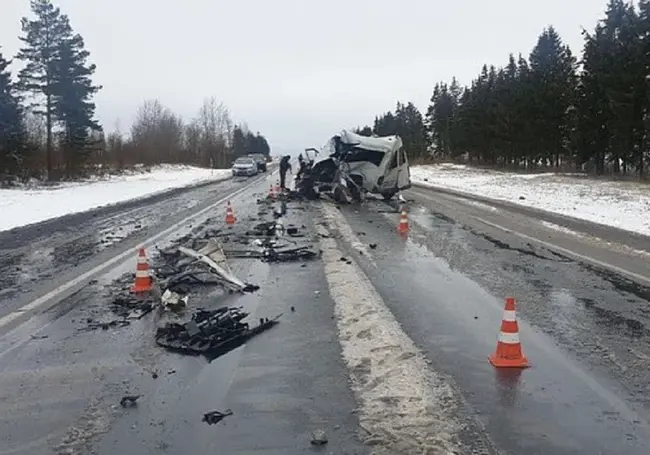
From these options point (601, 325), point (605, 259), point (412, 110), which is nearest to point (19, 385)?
point (601, 325)

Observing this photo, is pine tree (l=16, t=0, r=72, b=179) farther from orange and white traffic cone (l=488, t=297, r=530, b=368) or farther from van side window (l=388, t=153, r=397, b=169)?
orange and white traffic cone (l=488, t=297, r=530, b=368)

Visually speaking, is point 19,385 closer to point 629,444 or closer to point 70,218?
point 629,444

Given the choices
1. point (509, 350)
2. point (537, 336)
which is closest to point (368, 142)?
point (537, 336)

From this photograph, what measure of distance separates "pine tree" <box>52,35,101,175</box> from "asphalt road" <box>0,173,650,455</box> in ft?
116

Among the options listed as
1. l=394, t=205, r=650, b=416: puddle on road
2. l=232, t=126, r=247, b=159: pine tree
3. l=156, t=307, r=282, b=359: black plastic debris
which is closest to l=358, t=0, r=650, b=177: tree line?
l=394, t=205, r=650, b=416: puddle on road

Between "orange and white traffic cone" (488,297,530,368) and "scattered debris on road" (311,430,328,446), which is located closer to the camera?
"scattered debris on road" (311,430,328,446)

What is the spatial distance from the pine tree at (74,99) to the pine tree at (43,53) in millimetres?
389

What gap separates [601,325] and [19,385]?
5352 mm

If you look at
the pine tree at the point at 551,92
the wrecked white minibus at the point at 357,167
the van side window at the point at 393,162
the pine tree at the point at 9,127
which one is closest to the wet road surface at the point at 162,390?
the wrecked white minibus at the point at 357,167

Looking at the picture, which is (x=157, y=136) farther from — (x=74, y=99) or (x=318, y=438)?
(x=318, y=438)

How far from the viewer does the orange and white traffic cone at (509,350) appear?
535 centimetres

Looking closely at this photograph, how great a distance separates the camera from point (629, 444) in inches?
151

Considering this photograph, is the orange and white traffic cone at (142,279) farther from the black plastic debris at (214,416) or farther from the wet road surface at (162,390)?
the black plastic debris at (214,416)

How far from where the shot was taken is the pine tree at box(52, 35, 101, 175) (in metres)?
42.3
